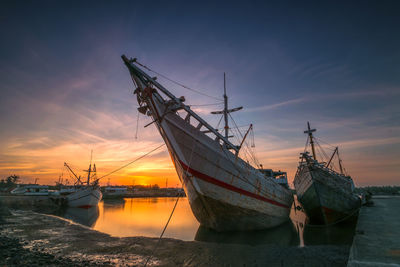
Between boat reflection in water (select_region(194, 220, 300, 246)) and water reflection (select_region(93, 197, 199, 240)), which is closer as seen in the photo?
boat reflection in water (select_region(194, 220, 300, 246))

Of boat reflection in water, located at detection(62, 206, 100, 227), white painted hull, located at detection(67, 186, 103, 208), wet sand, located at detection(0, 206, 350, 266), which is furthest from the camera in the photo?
white painted hull, located at detection(67, 186, 103, 208)

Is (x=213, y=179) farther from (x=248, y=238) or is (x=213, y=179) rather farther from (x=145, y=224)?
(x=145, y=224)

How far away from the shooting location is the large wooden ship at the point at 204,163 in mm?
9879

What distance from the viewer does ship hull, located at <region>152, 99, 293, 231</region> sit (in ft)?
33.8

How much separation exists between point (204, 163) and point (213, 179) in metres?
1.08

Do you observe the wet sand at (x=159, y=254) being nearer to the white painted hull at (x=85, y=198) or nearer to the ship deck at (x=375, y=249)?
the ship deck at (x=375, y=249)

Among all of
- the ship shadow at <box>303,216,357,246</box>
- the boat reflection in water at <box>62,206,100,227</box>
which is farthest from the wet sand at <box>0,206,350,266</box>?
the boat reflection in water at <box>62,206,100,227</box>

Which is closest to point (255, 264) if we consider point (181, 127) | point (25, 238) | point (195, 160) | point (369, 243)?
point (369, 243)

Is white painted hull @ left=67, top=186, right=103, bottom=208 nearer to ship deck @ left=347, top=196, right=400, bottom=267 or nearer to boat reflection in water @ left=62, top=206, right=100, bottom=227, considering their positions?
boat reflection in water @ left=62, top=206, right=100, bottom=227

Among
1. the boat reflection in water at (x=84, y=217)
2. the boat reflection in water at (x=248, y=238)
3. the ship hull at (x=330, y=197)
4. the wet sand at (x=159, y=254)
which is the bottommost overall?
the boat reflection in water at (x=84, y=217)

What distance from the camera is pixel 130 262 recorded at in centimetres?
604

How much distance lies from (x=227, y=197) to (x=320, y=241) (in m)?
6.27

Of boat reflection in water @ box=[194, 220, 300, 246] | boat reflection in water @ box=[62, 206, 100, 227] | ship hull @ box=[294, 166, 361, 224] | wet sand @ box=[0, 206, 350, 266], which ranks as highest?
ship hull @ box=[294, 166, 361, 224]

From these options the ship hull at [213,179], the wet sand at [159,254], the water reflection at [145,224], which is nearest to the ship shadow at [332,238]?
the ship hull at [213,179]
